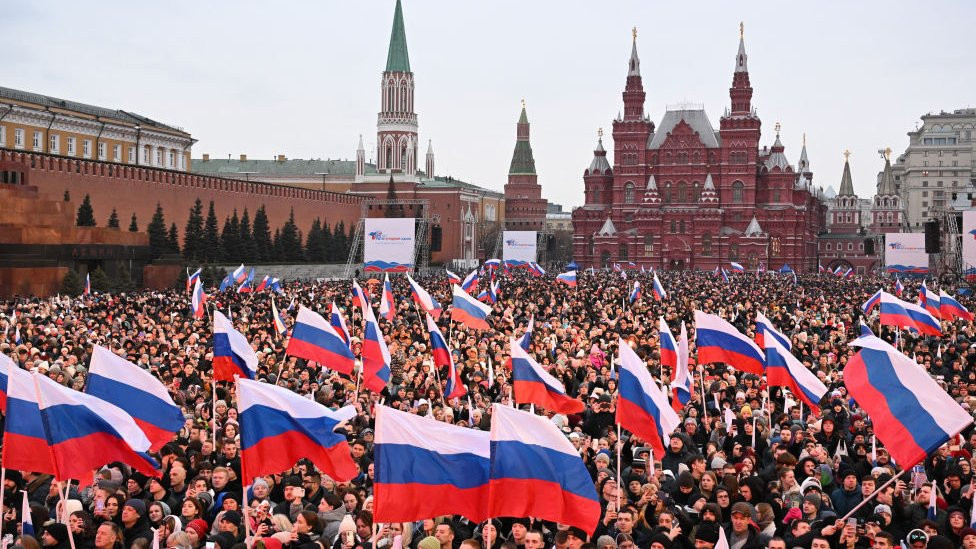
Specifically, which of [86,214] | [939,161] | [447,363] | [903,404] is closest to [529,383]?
[903,404]

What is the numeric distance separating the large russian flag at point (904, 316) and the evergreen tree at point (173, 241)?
3978 centimetres

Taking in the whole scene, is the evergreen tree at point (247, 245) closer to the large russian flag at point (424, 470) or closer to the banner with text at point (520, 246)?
the banner with text at point (520, 246)

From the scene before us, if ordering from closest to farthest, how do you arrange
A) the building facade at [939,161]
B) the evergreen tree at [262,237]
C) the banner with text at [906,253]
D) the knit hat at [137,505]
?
1. the knit hat at [137,505]
2. the banner with text at [906,253]
3. the evergreen tree at [262,237]
4. the building facade at [939,161]

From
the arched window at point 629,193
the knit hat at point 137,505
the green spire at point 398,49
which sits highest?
the green spire at point 398,49

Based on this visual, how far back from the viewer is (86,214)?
49.0 m

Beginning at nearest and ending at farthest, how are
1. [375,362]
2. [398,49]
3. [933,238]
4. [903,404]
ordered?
[903,404] < [375,362] < [933,238] < [398,49]

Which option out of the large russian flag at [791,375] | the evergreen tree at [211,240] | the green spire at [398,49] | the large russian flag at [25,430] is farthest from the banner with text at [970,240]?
the green spire at [398,49]

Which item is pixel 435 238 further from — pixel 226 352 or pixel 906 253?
pixel 226 352

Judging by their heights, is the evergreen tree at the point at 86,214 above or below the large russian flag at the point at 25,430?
above

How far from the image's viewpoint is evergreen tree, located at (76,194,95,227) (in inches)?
1914

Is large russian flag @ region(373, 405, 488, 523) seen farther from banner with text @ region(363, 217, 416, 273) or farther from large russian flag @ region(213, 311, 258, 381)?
banner with text @ region(363, 217, 416, 273)

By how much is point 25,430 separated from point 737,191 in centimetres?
7976

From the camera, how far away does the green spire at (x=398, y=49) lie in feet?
346

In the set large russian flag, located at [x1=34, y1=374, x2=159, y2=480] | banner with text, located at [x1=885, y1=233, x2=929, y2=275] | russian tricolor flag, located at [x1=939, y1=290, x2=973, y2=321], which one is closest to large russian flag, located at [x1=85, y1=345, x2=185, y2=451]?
large russian flag, located at [x1=34, y1=374, x2=159, y2=480]
